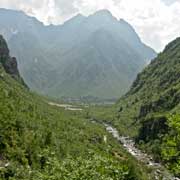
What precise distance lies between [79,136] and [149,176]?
74.0 feet

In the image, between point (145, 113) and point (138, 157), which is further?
point (145, 113)

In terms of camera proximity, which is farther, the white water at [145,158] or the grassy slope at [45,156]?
the white water at [145,158]

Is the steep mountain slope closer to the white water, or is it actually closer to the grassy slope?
the grassy slope

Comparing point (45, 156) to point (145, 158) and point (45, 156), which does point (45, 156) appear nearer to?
point (45, 156)

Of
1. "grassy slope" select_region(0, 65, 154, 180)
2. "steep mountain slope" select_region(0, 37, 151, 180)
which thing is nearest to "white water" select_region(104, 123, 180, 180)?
"grassy slope" select_region(0, 65, 154, 180)

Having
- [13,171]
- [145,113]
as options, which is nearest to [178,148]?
[13,171]

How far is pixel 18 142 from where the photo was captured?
230 feet

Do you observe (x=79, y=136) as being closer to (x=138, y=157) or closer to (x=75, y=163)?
(x=138, y=157)

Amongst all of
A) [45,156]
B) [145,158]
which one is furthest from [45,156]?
[145,158]

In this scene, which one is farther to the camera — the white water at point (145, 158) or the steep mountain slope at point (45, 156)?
the white water at point (145, 158)

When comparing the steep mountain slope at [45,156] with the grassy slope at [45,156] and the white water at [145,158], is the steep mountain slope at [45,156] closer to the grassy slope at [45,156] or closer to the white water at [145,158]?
the grassy slope at [45,156]

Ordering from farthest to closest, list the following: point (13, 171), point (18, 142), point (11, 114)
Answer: point (11, 114), point (18, 142), point (13, 171)

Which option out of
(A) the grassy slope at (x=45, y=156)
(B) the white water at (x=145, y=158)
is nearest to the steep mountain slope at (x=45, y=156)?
(A) the grassy slope at (x=45, y=156)

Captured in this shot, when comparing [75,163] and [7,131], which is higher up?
[7,131]
